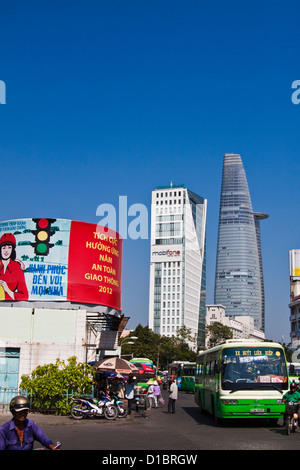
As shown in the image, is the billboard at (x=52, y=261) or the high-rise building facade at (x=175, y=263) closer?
the billboard at (x=52, y=261)

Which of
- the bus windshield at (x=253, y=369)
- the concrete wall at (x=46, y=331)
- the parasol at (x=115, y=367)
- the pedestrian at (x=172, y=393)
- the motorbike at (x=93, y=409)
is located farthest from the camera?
the concrete wall at (x=46, y=331)

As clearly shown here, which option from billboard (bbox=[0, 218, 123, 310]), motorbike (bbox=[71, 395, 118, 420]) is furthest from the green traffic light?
motorbike (bbox=[71, 395, 118, 420])

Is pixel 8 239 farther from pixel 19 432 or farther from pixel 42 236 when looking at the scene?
pixel 19 432

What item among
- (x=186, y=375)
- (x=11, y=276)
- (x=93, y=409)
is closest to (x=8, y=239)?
(x=11, y=276)

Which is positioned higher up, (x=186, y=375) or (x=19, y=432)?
(x=19, y=432)

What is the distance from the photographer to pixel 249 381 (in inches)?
696

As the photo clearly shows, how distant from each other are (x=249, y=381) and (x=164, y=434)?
3.54 m

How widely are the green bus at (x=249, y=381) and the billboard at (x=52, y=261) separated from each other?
55.1 feet

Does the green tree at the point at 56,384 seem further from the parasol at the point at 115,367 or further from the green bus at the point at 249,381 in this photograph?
the green bus at the point at 249,381

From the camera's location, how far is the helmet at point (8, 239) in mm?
34438

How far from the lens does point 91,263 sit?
3531 centimetres

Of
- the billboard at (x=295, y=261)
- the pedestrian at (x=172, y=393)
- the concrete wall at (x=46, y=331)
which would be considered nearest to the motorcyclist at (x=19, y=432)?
the pedestrian at (x=172, y=393)

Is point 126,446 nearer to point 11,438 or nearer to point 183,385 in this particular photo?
point 11,438
